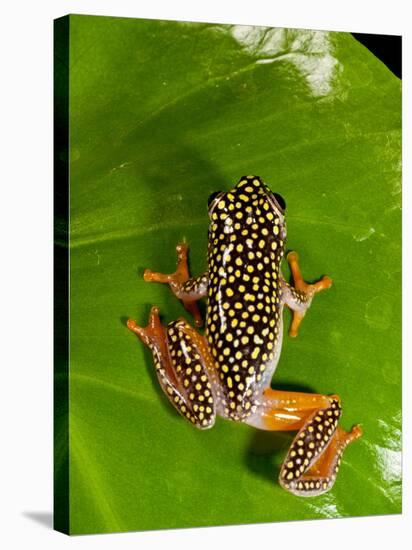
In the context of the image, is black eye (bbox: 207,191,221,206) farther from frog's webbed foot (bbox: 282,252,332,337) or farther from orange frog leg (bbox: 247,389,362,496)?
orange frog leg (bbox: 247,389,362,496)

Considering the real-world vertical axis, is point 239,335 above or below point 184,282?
below

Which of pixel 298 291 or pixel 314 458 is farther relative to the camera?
pixel 298 291

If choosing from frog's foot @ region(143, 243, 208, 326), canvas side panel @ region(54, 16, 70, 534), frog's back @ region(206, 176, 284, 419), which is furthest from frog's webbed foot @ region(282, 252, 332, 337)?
canvas side panel @ region(54, 16, 70, 534)

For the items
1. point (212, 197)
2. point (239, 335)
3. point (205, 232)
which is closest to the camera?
point (239, 335)

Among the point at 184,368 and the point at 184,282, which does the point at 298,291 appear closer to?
the point at 184,282

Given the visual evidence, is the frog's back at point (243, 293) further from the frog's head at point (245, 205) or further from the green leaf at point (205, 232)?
the green leaf at point (205, 232)

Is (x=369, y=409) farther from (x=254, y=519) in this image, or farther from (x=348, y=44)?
(x=348, y=44)

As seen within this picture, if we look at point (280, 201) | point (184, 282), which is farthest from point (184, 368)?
point (280, 201)

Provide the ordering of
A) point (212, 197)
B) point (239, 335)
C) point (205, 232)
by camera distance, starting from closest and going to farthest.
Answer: point (239, 335) → point (212, 197) → point (205, 232)
